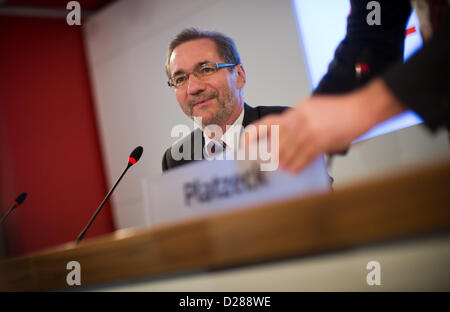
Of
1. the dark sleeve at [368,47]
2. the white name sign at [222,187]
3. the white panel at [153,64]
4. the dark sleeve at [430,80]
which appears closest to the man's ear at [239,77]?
the white panel at [153,64]

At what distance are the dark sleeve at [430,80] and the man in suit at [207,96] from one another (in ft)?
3.84

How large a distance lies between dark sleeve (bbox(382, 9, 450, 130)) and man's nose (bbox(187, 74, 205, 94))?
4.28ft

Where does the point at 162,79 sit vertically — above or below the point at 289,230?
above

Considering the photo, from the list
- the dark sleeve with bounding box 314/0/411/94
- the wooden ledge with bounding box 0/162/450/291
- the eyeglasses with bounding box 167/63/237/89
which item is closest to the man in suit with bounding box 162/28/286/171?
the eyeglasses with bounding box 167/63/237/89

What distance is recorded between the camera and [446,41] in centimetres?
51

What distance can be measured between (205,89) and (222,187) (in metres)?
1.15

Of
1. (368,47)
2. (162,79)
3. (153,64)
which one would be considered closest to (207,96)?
(368,47)

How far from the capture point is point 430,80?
52 centimetres

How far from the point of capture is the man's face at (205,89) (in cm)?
176

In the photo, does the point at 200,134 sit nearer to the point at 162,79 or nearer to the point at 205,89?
the point at 205,89

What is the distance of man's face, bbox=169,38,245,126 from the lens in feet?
5.77

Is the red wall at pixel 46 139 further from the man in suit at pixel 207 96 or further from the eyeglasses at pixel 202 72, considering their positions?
the eyeglasses at pixel 202 72

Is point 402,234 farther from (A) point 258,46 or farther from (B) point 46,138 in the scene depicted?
(B) point 46,138

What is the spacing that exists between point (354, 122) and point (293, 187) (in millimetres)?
156
